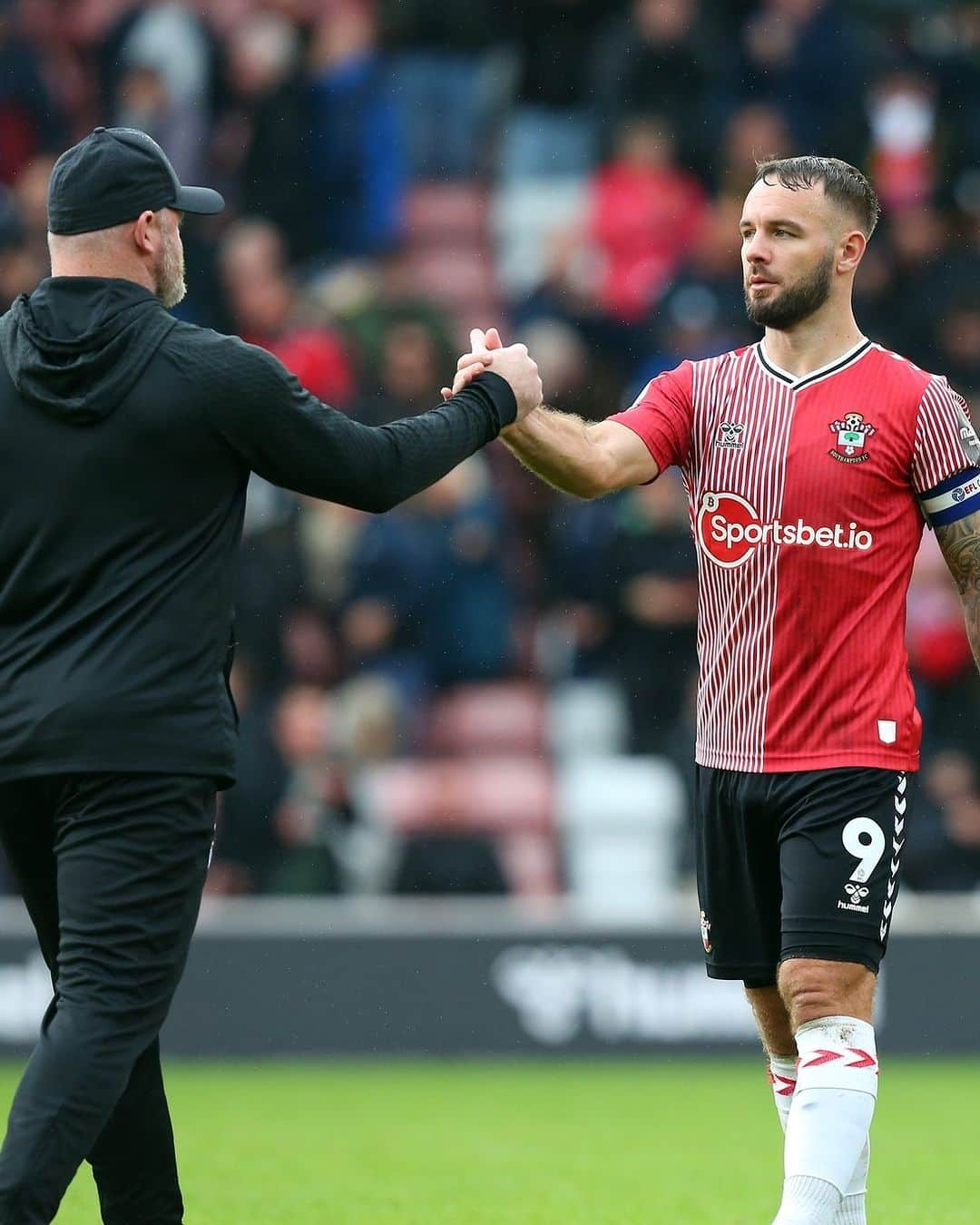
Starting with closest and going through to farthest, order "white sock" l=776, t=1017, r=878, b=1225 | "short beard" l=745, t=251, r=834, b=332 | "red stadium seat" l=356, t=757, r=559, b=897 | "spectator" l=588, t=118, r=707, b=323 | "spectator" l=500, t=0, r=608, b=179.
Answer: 1. "white sock" l=776, t=1017, r=878, b=1225
2. "short beard" l=745, t=251, r=834, b=332
3. "red stadium seat" l=356, t=757, r=559, b=897
4. "spectator" l=588, t=118, r=707, b=323
5. "spectator" l=500, t=0, r=608, b=179

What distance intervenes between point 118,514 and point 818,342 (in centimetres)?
187

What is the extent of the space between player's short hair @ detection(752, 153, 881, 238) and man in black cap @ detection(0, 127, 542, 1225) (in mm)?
1467

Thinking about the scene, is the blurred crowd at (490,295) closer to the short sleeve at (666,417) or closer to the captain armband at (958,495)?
the short sleeve at (666,417)

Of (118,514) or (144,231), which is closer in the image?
(118,514)

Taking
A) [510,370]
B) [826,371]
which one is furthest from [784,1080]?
[510,370]

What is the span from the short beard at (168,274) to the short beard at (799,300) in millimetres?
1426

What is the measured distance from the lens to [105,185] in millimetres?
4258

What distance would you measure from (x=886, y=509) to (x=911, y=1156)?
3.35 meters

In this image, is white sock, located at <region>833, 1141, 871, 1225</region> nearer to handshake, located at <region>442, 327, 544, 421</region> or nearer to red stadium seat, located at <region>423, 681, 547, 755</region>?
handshake, located at <region>442, 327, 544, 421</region>

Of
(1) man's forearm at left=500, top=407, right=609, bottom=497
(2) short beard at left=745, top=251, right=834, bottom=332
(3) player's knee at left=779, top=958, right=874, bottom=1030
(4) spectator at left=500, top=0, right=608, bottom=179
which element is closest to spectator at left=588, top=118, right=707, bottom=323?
Result: (4) spectator at left=500, top=0, right=608, bottom=179

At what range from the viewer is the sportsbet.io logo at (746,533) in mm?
5035

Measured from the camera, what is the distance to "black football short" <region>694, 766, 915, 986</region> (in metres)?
4.85

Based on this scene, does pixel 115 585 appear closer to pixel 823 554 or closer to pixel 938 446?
pixel 823 554

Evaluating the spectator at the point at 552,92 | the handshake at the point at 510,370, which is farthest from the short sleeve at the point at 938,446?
the spectator at the point at 552,92
